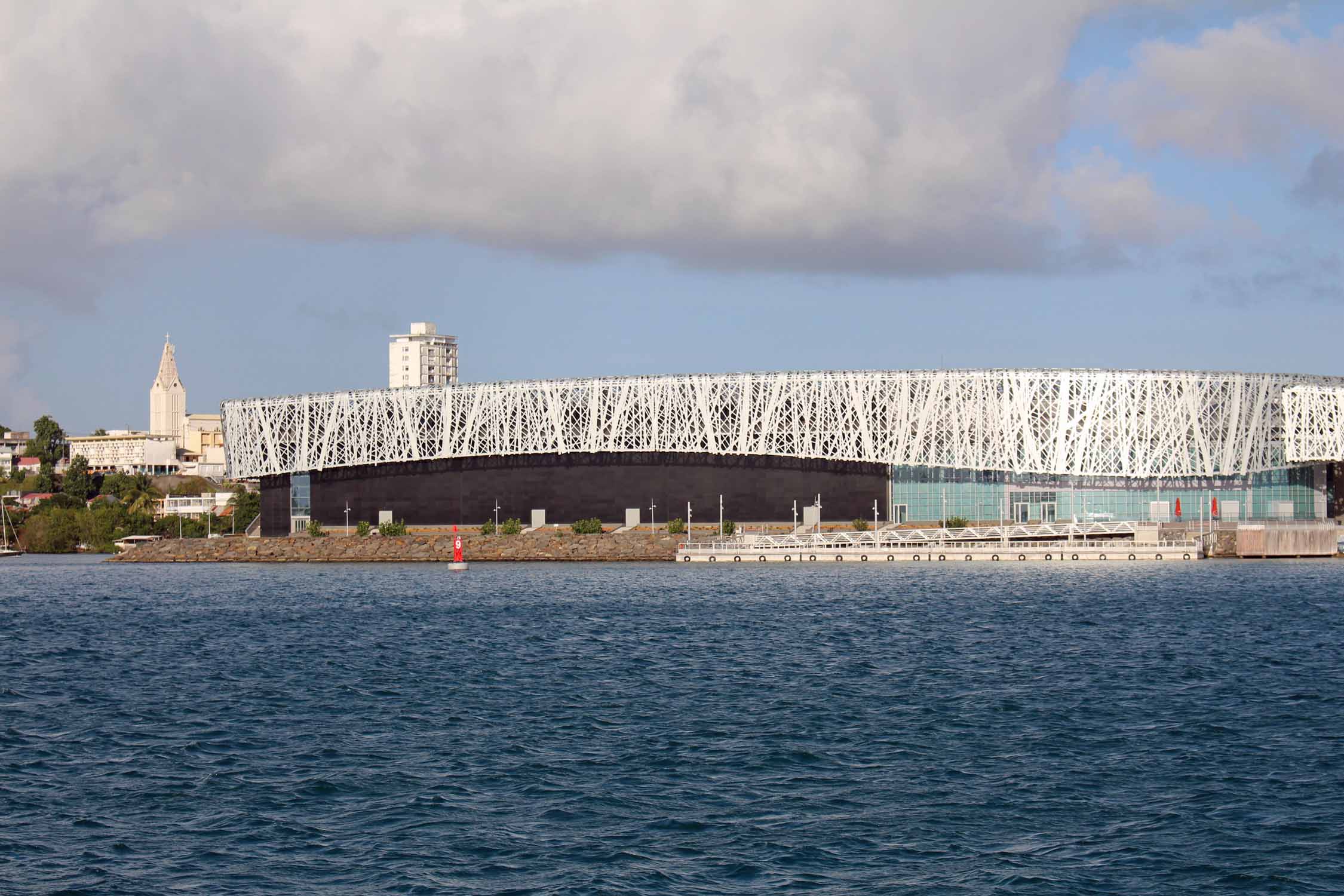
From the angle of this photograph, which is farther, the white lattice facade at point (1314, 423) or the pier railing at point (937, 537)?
the white lattice facade at point (1314, 423)

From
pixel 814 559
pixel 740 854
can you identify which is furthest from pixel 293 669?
pixel 814 559

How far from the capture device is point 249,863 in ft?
66.0

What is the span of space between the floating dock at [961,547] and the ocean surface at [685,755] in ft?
132

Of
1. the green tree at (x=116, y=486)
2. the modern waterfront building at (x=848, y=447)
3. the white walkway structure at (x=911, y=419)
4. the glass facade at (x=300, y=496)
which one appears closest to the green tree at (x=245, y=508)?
the green tree at (x=116, y=486)

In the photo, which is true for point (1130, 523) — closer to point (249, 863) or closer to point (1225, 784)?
point (1225, 784)

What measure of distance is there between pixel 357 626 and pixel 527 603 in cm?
1077

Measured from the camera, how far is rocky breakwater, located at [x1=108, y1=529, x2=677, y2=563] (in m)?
106

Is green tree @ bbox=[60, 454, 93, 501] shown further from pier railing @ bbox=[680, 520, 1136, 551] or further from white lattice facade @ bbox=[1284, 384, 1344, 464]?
white lattice facade @ bbox=[1284, 384, 1344, 464]

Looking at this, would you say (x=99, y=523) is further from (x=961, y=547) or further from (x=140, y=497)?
(x=961, y=547)

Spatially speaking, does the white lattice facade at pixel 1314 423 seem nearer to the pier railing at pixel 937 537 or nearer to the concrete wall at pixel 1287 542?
the concrete wall at pixel 1287 542

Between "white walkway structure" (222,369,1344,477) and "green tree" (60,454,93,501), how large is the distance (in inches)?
3190

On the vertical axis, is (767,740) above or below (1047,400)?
below

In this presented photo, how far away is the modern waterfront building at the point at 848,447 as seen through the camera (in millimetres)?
107125

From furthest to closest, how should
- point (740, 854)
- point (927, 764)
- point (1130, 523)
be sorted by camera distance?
point (1130, 523)
point (927, 764)
point (740, 854)
